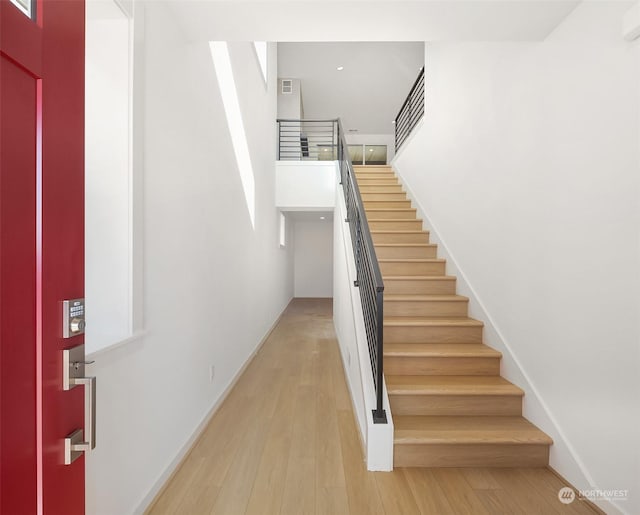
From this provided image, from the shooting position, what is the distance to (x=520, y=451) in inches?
87.5

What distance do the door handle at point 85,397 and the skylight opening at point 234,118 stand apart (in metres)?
2.76

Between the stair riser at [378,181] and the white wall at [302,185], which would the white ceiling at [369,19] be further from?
the white wall at [302,185]

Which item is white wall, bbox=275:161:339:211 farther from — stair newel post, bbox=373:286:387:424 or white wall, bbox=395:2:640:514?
stair newel post, bbox=373:286:387:424

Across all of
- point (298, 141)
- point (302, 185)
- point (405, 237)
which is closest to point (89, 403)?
point (405, 237)

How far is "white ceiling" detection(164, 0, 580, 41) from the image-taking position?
1.91 meters

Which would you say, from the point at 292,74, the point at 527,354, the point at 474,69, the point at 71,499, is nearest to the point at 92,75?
the point at 71,499

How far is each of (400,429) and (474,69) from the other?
3300mm

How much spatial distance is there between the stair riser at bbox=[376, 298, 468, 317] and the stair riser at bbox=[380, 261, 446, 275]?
2.17 ft

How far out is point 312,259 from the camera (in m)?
11.2

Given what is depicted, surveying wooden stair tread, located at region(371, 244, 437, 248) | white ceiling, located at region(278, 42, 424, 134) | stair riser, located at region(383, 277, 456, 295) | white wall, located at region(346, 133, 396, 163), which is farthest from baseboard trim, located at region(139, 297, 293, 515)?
white wall, located at region(346, 133, 396, 163)

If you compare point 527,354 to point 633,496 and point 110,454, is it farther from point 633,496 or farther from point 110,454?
point 110,454

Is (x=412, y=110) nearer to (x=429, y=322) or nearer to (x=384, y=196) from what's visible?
(x=384, y=196)

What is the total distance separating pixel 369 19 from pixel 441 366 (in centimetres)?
241

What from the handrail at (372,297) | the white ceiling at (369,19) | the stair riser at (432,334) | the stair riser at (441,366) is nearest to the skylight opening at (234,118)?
the white ceiling at (369,19)
